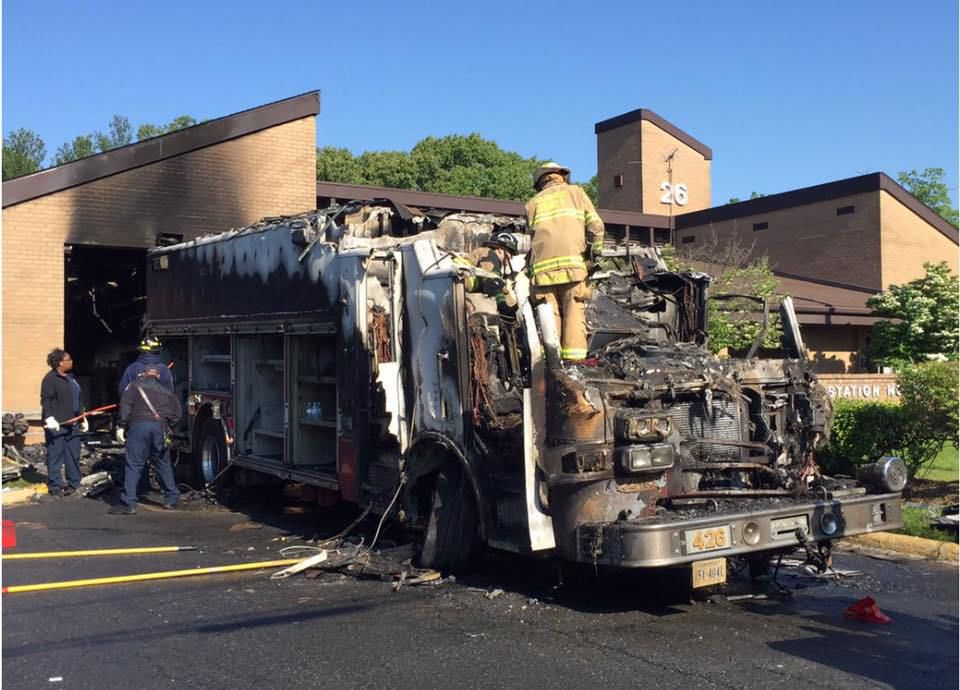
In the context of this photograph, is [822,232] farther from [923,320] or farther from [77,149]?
[77,149]

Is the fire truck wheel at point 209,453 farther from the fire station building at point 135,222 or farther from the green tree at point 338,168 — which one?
the green tree at point 338,168

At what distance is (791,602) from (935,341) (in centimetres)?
1373

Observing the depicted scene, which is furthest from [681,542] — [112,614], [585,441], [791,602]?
[112,614]

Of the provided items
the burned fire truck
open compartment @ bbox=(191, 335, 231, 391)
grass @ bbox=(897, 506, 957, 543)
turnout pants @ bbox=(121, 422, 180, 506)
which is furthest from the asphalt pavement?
open compartment @ bbox=(191, 335, 231, 391)

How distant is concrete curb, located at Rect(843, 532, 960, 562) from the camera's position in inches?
324

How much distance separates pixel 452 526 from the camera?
7070 mm

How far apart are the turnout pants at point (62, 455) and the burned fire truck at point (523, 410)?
280 centimetres

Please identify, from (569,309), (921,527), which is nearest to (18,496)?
(569,309)

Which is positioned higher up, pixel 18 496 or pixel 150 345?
pixel 150 345

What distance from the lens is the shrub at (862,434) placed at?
10602mm

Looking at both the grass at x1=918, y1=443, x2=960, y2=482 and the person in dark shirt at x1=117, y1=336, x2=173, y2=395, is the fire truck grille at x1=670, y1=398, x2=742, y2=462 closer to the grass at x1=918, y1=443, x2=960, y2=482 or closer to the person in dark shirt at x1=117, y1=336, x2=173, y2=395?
the grass at x1=918, y1=443, x2=960, y2=482

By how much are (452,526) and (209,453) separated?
477cm

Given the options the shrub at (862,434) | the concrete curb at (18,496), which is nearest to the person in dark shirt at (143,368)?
the concrete curb at (18,496)

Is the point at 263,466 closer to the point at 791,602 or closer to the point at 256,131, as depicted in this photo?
the point at 791,602
